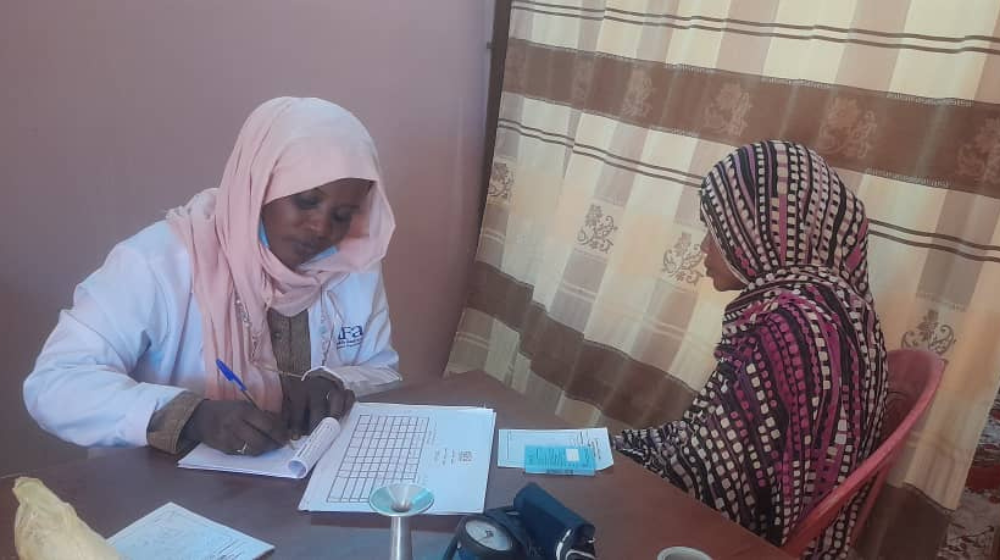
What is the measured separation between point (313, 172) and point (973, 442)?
1.28 metres

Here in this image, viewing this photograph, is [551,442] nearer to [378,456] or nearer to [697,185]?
[378,456]

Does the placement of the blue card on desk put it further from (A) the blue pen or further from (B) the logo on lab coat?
(B) the logo on lab coat

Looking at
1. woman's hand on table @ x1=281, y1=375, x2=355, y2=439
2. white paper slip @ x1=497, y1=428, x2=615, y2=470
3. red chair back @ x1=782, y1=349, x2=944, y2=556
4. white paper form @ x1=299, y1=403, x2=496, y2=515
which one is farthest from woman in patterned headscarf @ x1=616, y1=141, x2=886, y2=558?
woman's hand on table @ x1=281, y1=375, x2=355, y2=439

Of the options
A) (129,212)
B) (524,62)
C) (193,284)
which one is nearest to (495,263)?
(524,62)

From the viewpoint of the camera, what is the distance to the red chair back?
1052mm

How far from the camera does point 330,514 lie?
0.96 metres

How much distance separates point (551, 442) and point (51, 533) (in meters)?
0.72

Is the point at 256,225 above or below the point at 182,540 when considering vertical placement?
above

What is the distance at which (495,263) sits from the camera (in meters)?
2.50

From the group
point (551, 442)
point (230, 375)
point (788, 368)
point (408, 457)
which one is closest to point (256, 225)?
point (230, 375)

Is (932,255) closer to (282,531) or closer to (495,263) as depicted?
(282,531)

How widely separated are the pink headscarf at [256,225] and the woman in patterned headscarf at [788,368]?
72cm

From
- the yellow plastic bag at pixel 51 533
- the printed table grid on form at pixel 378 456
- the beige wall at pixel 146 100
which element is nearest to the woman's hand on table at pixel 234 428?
the printed table grid on form at pixel 378 456

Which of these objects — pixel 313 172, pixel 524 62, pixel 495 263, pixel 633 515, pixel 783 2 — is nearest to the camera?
pixel 633 515
